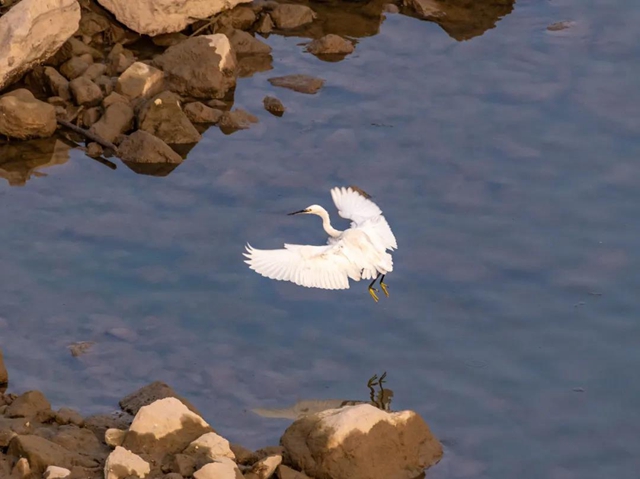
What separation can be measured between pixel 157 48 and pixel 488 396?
23.8 ft

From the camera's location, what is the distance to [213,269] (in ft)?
40.3

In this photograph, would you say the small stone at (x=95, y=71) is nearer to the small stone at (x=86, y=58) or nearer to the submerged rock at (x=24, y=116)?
the small stone at (x=86, y=58)

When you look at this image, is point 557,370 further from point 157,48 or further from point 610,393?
point 157,48

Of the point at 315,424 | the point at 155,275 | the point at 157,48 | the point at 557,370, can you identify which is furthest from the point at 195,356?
the point at 157,48

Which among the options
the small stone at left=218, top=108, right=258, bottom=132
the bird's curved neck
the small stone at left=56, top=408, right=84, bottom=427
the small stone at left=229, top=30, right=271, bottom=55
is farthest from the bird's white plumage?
the small stone at left=229, top=30, right=271, bottom=55

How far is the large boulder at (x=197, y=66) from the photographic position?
14.9m

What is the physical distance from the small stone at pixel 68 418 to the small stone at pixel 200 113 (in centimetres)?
573

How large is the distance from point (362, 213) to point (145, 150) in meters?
2.78

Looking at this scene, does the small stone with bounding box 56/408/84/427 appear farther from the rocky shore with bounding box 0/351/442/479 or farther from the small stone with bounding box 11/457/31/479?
the small stone with bounding box 11/457/31/479

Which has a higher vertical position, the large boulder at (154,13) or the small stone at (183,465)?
the large boulder at (154,13)

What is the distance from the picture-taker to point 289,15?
656 inches

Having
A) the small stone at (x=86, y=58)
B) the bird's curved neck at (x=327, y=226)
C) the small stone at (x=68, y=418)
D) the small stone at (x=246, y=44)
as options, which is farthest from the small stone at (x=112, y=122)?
the small stone at (x=68, y=418)

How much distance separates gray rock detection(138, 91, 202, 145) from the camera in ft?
45.7

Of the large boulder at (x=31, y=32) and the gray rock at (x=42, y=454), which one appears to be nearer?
the gray rock at (x=42, y=454)
